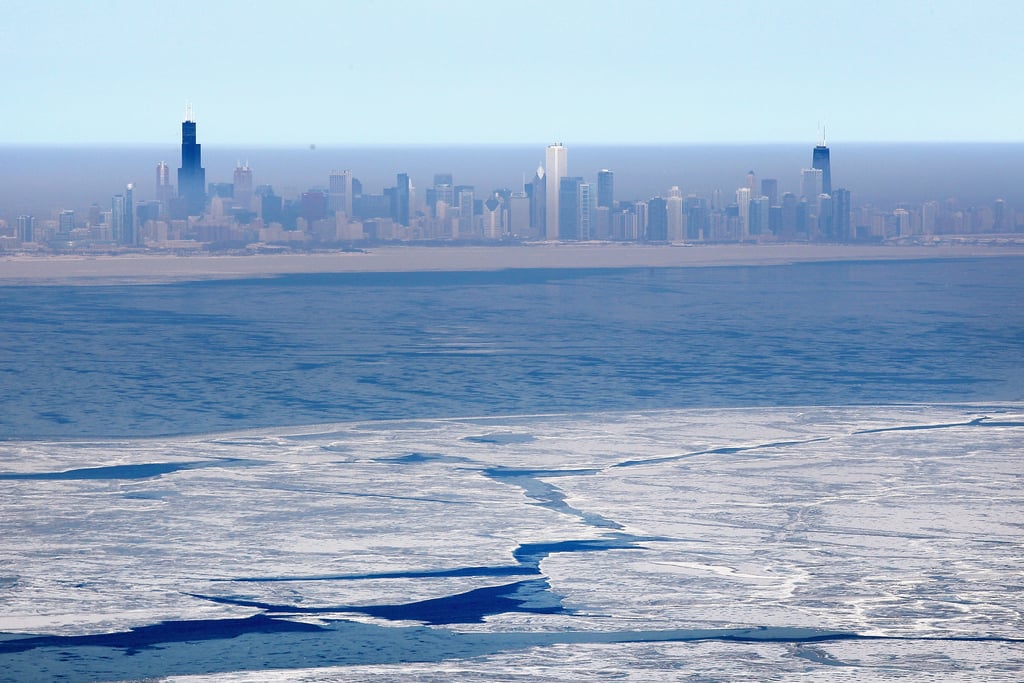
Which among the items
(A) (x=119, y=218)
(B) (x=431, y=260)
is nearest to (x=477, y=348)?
(B) (x=431, y=260)

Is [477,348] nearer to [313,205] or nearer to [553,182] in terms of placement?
[313,205]

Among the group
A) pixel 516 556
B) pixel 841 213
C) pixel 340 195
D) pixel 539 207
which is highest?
pixel 340 195

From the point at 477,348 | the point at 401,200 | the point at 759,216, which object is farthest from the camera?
the point at 401,200

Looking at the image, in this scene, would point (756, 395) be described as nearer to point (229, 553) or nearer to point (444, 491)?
point (444, 491)

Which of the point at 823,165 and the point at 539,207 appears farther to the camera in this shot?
the point at 823,165

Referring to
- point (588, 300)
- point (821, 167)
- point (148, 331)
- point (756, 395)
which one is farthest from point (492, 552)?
point (821, 167)

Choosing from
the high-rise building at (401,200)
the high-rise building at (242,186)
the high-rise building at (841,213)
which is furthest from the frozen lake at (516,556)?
the high-rise building at (242,186)
